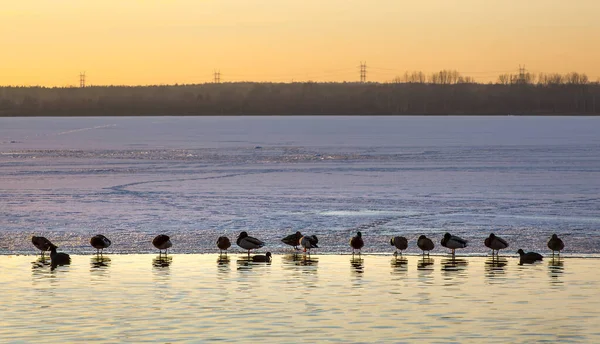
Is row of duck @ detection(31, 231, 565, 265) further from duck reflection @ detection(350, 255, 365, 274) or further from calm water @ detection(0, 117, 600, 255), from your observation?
calm water @ detection(0, 117, 600, 255)

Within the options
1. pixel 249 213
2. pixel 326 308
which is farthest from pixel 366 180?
pixel 326 308

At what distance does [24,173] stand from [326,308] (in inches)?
1562

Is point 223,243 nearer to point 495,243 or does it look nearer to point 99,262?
point 99,262

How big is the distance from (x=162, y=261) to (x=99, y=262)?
1.34m

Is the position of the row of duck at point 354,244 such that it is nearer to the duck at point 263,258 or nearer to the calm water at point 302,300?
the duck at point 263,258

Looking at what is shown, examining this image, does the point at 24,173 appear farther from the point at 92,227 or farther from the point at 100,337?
the point at 100,337

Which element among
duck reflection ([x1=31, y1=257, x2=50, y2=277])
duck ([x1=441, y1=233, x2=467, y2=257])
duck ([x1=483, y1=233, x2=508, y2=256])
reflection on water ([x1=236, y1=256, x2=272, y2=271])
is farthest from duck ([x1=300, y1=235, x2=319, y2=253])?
duck reflection ([x1=31, y1=257, x2=50, y2=277])

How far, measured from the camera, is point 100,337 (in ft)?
44.4

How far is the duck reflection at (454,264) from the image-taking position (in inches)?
787

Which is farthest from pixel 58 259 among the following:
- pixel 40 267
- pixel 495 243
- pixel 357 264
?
pixel 495 243

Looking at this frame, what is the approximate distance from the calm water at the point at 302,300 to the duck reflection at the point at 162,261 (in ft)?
0.15

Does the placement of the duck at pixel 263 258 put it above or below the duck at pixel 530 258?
below

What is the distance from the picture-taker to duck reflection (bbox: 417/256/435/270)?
2022cm

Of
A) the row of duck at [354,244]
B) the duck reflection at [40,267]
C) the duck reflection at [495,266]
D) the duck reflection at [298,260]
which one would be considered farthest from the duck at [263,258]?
the duck reflection at [495,266]
